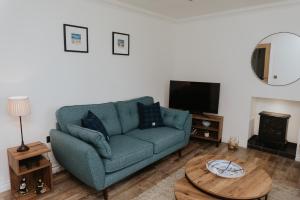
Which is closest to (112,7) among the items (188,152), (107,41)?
(107,41)

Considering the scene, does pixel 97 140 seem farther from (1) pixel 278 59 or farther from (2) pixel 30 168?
(1) pixel 278 59

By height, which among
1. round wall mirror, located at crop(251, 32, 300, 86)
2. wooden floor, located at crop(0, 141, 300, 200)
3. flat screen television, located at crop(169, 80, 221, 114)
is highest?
round wall mirror, located at crop(251, 32, 300, 86)

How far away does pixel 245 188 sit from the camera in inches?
74.3

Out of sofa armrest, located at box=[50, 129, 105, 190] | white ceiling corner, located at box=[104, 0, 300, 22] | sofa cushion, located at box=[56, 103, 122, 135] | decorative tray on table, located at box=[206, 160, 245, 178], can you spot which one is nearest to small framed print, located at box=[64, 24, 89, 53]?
white ceiling corner, located at box=[104, 0, 300, 22]

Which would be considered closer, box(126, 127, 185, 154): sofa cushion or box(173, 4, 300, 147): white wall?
box(126, 127, 185, 154): sofa cushion

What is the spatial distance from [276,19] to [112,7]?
2643 millimetres

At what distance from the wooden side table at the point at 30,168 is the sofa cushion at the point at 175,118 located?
1863 millimetres

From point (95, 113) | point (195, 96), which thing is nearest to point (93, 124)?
point (95, 113)

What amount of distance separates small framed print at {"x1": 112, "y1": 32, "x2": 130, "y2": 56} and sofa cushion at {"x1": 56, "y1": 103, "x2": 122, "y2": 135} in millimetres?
926

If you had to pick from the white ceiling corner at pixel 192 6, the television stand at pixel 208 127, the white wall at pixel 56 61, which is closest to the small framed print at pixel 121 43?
the white wall at pixel 56 61

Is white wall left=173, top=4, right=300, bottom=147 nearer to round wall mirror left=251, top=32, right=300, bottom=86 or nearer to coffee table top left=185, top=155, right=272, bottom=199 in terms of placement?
round wall mirror left=251, top=32, right=300, bottom=86

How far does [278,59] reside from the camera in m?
3.49

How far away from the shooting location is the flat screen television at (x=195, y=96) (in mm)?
3922

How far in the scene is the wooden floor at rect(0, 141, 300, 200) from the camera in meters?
2.43
